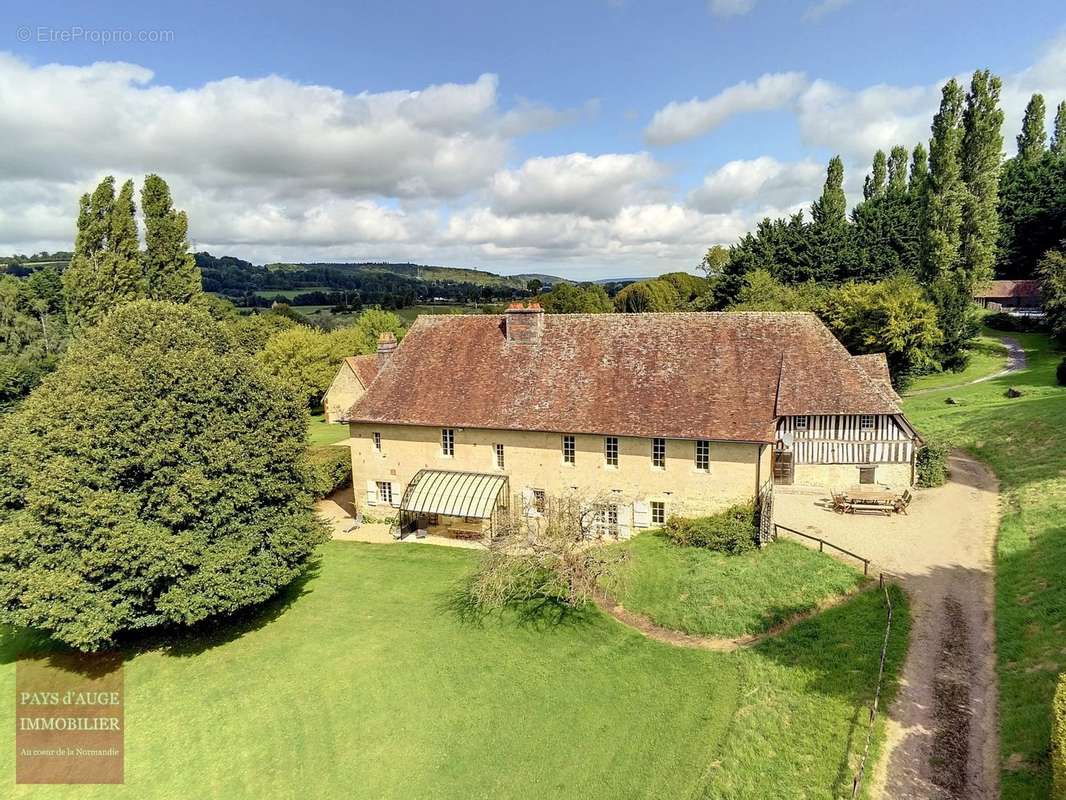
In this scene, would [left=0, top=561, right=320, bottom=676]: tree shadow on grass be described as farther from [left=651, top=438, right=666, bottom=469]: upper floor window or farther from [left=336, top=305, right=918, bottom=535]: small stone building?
[left=651, top=438, right=666, bottom=469]: upper floor window

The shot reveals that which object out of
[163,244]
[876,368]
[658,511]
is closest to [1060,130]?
[876,368]

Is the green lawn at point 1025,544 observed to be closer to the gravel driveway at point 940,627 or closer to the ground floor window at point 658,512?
the gravel driveway at point 940,627

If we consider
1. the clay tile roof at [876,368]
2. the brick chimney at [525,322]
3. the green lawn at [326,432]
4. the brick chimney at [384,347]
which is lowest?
the green lawn at [326,432]

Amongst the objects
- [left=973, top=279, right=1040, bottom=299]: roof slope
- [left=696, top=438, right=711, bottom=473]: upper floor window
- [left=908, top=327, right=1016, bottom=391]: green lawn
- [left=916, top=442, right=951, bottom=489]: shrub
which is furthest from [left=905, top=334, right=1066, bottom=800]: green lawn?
[left=973, top=279, right=1040, bottom=299]: roof slope

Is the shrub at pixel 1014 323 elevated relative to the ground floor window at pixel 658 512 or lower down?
elevated

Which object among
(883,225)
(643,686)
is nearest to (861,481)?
(643,686)

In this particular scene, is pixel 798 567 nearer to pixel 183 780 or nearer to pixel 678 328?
pixel 678 328

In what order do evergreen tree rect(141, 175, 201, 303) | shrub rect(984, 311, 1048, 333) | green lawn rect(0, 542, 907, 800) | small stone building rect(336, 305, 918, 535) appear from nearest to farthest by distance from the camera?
green lawn rect(0, 542, 907, 800) → small stone building rect(336, 305, 918, 535) → evergreen tree rect(141, 175, 201, 303) → shrub rect(984, 311, 1048, 333)

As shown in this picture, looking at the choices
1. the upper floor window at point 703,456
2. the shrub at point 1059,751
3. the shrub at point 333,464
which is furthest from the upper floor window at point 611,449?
the shrub at point 333,464
